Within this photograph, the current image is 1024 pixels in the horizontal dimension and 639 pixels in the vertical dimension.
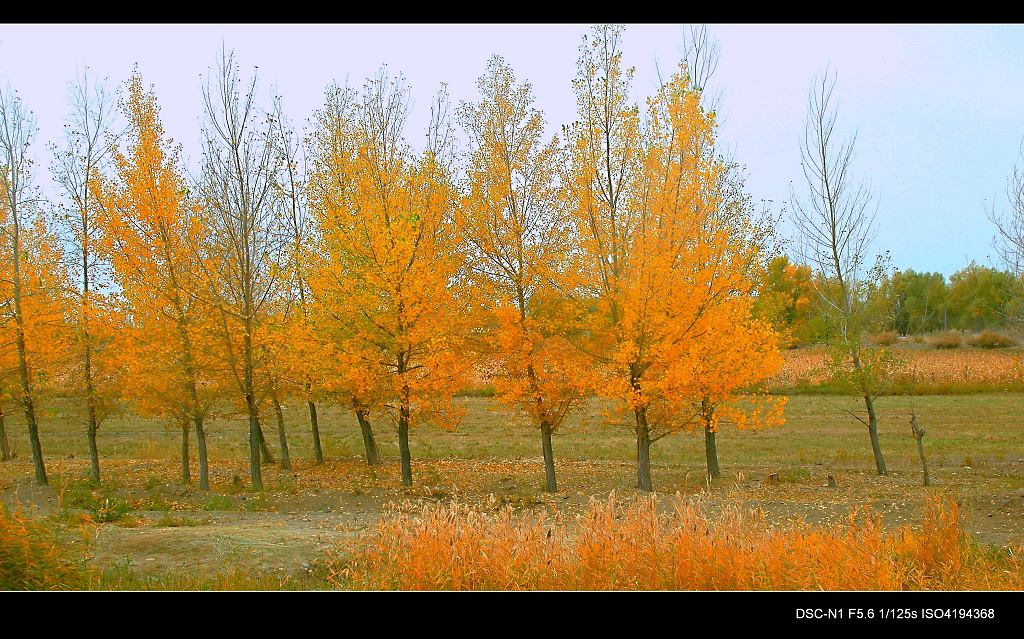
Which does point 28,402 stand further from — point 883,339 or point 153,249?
point 883,339

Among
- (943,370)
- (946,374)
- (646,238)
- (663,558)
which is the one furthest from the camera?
(943,370)

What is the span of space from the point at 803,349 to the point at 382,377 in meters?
32.8

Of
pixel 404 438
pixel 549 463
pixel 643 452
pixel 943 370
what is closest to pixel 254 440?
pixel 404 438

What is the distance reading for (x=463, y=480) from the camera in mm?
17688

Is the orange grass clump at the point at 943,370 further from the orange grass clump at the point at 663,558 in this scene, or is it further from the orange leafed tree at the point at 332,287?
the orange grass clump at the point at 663,558

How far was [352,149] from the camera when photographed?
60.8ft

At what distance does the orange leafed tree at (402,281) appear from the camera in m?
14.6

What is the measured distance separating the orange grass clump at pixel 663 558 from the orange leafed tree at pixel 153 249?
10676 millimetres

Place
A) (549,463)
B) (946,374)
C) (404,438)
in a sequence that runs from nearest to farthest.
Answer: (549,463), (404,438), (946,374)

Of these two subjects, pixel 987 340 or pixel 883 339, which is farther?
pixel 987 340

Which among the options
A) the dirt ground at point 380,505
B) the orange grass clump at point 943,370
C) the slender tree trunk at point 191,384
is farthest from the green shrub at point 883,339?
the slender tree trunk at point 191,384

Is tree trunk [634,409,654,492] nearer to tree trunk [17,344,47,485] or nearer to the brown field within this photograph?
tree trunk [17,344,47,485]

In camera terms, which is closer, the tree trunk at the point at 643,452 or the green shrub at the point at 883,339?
the tree trunk at the point at 643,452

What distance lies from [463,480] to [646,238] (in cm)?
805
